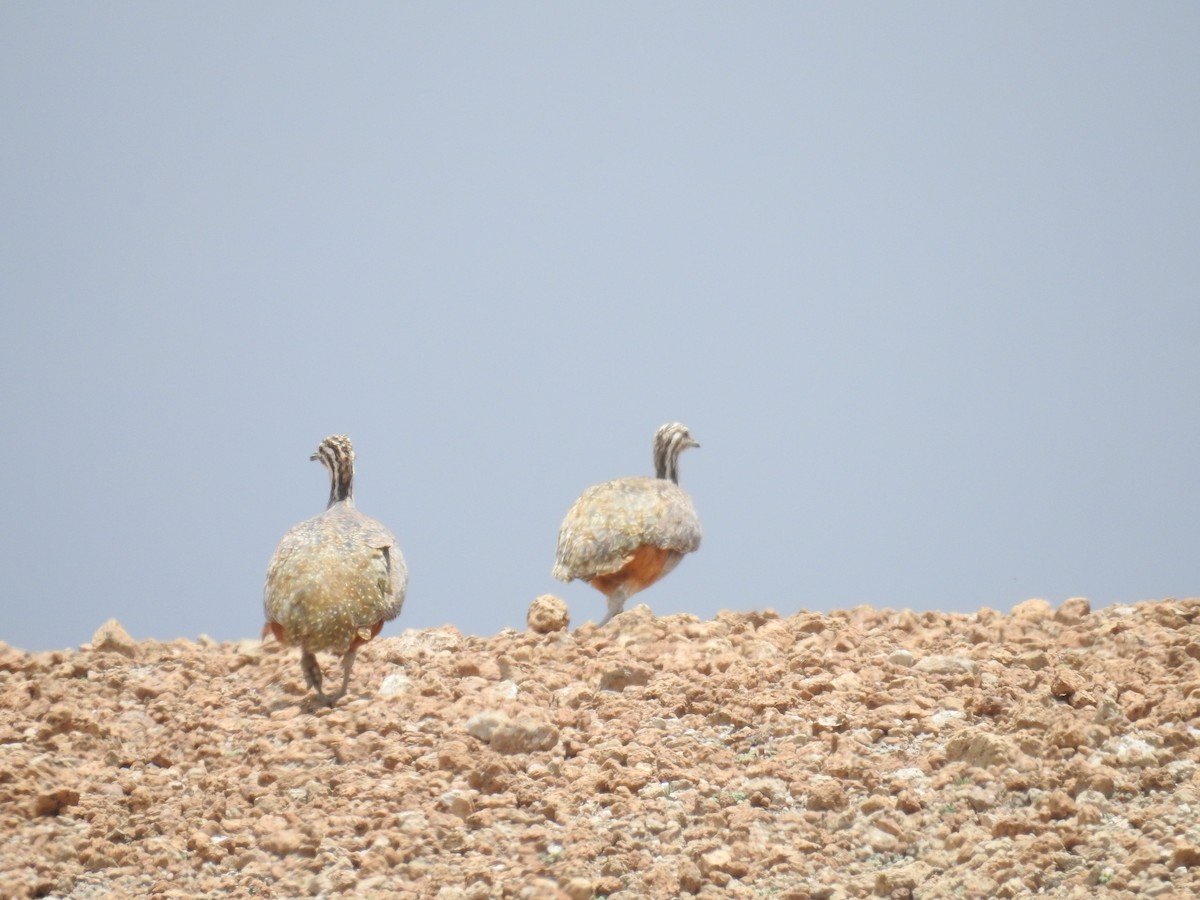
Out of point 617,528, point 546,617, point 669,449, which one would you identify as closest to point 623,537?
point 617,528

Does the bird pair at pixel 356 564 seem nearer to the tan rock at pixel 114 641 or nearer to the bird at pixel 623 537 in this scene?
the bird at pixel 623 537

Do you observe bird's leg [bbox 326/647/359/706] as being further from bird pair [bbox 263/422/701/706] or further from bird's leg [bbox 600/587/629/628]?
bird's leg [bbox 600/587/629/628]

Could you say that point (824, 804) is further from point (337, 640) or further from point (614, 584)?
point (614, 584)

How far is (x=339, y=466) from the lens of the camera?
12531mm

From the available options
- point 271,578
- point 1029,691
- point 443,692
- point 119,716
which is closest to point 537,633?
point 443,692

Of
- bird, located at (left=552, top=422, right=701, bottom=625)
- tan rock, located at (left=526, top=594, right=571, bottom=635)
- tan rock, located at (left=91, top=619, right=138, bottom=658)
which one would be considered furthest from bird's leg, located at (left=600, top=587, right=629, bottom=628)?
tan rock, located at (left=91, top=619, right=138, bottom=658)

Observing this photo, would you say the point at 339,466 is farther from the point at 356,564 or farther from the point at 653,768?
the point at 653,768

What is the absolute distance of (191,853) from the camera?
9242mm

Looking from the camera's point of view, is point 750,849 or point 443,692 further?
point 443,692

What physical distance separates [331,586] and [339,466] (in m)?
1.78

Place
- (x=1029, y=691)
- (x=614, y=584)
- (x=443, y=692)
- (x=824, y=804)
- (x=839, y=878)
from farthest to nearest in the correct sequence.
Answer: (x=614, y=584) < (x=443, y=692) < (x=1029, y=691) < (x=824, y=804) < (x=839, y=878)

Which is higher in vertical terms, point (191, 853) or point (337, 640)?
point (337, 640)

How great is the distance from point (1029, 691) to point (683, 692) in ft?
7.60

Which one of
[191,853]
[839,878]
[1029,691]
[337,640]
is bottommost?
[839,878]
